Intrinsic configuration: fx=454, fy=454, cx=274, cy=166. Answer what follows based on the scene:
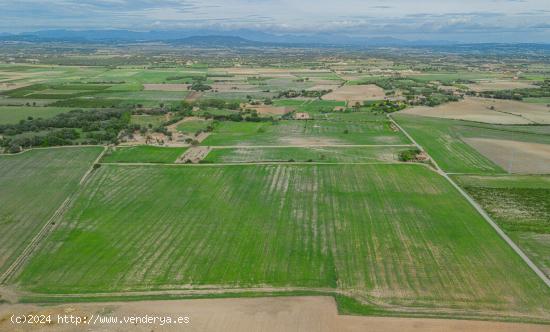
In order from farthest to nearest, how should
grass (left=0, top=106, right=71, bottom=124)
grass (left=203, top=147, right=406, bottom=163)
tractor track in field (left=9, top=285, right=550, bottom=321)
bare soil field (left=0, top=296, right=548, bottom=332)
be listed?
1. grass (left=0, top=106, right=71, bottom=124)
2. grass (left=203, top=147, right=406, bottom=163)
3. tractor track in field (left=9, top=285, right=550, bottom=321)
4. bare soil field (left=0, top=296, right=548, bottom=332)

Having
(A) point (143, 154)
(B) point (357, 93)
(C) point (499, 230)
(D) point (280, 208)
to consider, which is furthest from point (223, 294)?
(B) point (357, 93)

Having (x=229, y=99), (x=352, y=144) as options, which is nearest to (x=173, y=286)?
(x=352, y=144)

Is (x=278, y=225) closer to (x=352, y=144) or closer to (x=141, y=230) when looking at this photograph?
(x=141, y=230)

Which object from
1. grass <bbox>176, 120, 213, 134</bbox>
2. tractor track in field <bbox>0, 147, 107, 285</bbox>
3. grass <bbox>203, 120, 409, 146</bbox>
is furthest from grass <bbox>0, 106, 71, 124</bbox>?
tractor track in field <bbox>0, 147, 107, 285</bbox>

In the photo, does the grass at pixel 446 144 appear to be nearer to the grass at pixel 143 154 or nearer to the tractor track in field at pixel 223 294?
the tractor track in field at pixel 223 294

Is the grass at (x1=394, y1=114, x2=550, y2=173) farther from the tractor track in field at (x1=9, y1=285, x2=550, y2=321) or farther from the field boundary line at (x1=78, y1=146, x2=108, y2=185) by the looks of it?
the field boundary line at (x1=78, y1=146, x2=108, y2=185)

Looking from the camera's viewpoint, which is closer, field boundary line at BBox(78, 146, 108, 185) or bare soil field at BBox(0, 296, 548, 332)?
bare soil field at BBox(0, 296, 548, 332)

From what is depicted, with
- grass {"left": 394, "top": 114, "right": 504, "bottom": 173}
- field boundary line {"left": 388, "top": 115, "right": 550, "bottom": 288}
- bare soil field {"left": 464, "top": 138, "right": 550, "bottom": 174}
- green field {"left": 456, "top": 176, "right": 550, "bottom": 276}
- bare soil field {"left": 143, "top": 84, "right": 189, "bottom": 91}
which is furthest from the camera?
bare soil field {"left": 143, "top": 84, "right": 189, "bottom": 91}

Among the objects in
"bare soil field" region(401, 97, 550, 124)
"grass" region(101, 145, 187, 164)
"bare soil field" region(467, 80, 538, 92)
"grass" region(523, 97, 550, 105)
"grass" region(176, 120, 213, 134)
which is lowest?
"grass" region(101, 145, 187, 164)
